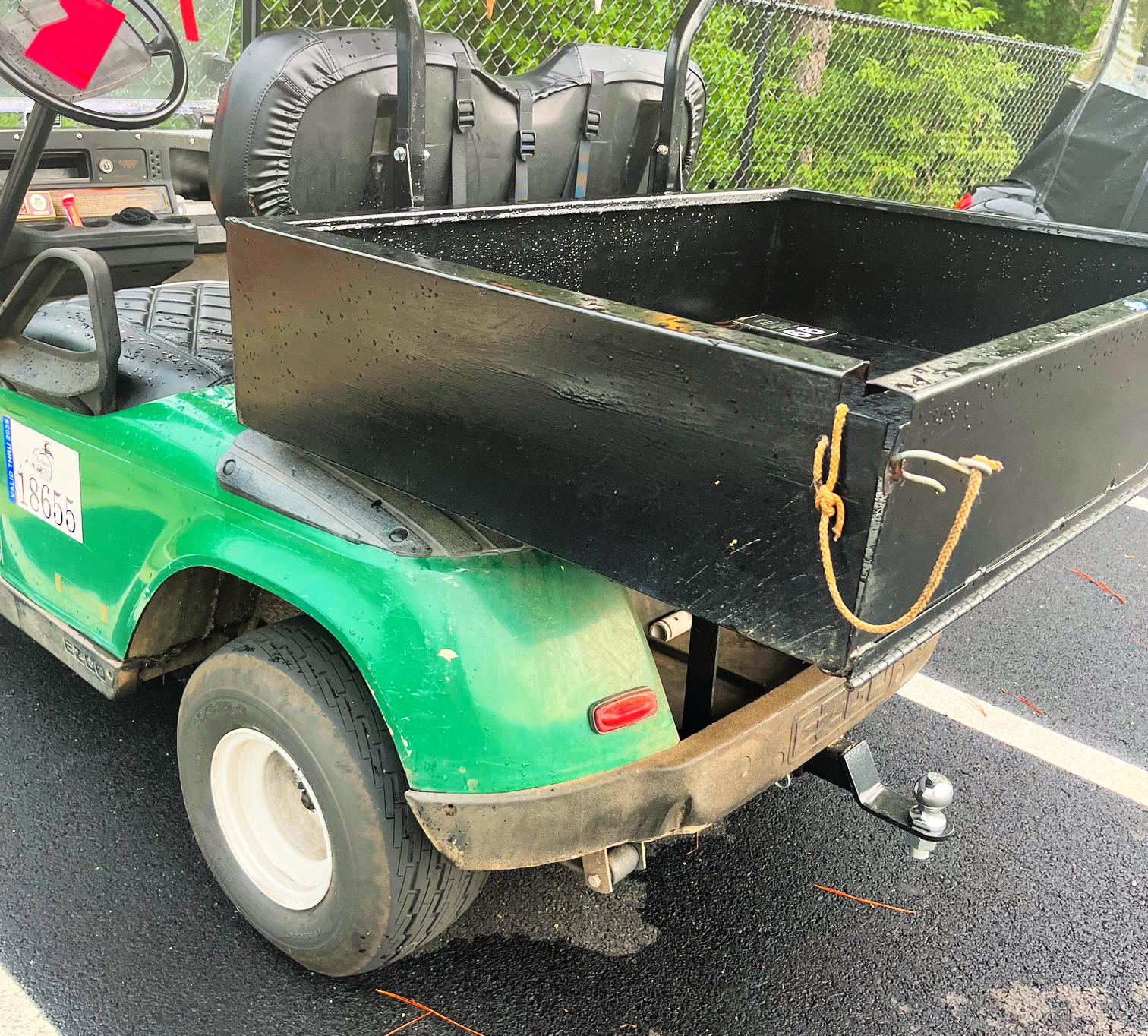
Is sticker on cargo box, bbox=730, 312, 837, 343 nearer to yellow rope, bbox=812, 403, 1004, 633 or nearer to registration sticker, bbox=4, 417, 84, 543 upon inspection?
yellow rope, bbox=812, 403, 1004, 633

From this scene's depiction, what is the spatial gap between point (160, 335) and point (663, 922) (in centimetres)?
191

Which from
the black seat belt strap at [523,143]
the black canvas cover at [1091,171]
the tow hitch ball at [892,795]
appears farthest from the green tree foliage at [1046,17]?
the tow hitch ball at [892,795]

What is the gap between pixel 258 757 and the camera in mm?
2180

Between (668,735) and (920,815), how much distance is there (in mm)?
646

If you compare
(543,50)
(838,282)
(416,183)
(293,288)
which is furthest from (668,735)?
(543,50)

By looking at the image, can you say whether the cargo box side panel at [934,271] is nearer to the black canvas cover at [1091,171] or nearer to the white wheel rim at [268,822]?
the white wheel rim at [268,822]

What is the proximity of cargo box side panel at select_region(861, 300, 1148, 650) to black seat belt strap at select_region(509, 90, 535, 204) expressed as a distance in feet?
5.50

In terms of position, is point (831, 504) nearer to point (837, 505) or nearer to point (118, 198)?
point (837, 505)

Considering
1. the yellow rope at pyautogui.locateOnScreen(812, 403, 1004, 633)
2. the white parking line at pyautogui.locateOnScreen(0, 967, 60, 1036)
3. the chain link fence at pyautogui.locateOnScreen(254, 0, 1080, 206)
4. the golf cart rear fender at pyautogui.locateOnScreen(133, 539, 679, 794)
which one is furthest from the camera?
the chain link fence at pyautogui.locateOnScreen(254, 0, 1080, 206)

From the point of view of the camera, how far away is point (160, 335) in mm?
2611

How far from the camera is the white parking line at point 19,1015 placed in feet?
6.54

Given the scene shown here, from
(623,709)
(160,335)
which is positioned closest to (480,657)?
(623,709)

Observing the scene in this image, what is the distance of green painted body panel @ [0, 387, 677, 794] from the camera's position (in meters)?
1.75

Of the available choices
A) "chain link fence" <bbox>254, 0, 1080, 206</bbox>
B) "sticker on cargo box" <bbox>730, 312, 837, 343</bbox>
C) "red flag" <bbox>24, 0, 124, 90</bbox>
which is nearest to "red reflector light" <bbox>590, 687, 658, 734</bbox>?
"sticker on cargo box" <bbox>730, 312, 837, 343</bbox>
